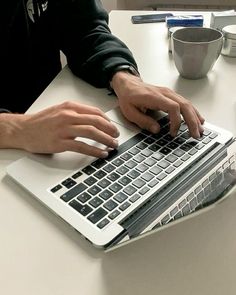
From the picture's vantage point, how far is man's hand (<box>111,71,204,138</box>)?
0.71 meters

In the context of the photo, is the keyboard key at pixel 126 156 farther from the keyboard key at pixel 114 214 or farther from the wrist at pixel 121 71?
the wrist at pixel 121 71

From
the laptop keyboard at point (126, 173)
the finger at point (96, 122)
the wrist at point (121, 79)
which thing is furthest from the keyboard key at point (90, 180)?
the wrist at point (121, 79)

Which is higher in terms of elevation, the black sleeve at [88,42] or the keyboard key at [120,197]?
the black sleeve at [88,42]

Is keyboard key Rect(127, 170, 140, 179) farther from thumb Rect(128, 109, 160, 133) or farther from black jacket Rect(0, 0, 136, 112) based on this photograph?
black jacket Rect(0, 0, 136, 112)

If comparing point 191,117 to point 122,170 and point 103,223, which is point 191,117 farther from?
point 103,223

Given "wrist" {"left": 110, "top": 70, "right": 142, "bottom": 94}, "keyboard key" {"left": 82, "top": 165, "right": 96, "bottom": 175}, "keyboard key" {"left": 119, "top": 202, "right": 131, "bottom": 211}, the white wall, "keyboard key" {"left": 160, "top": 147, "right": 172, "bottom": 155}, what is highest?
"wrist" {"left": 110, "top": 70, "right": 142, "bottom": 94}

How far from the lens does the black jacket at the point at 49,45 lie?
916mm

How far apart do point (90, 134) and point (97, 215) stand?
16cm

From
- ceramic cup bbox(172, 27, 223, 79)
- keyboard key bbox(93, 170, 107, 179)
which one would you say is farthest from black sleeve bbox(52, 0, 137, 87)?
keyboard key bbox(93, 170, 107, 179)

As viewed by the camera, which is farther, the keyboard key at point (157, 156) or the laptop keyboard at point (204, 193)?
the keyboard key at point (157, 156)

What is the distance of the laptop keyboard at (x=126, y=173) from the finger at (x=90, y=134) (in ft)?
0.06

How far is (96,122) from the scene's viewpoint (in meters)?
0.68

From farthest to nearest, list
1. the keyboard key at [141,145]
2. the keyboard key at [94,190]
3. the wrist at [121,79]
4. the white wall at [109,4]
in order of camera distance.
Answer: the white wall at [109,4] → the wrist at [121,79] → the keyboard key at [141,145] → the keyboard key at [94,190]

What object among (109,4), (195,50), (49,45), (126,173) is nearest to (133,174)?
(126,173)
